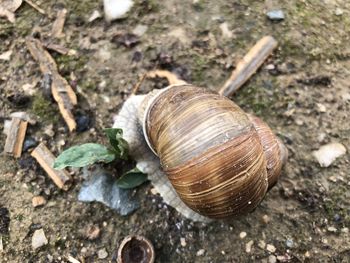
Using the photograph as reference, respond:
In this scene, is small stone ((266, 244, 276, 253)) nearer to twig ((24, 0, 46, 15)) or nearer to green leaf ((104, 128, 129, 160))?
green leaf ((104, 128, 129, 160))

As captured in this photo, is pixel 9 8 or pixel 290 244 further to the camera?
pixel 9 8

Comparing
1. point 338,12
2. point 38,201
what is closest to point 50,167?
Answer: point 38,201

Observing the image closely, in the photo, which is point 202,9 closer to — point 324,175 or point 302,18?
point 302,18

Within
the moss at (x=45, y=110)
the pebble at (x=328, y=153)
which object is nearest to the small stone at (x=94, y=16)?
the moss at (x=45, y=110)

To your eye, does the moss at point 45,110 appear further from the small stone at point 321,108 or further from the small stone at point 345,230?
the small stone at point 345,230

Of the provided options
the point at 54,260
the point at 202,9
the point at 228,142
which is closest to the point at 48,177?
the point at 54,260

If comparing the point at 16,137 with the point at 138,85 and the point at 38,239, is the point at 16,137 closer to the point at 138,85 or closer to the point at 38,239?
the point at 38,239

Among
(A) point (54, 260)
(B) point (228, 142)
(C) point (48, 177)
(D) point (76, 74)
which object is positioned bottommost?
(A) point (54, 260)
